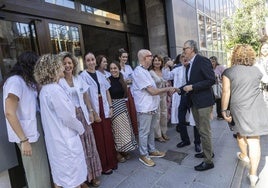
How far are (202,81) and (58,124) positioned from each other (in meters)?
1.81

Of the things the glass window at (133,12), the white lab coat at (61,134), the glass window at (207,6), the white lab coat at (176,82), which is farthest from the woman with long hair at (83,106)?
the glass window at (207,6)

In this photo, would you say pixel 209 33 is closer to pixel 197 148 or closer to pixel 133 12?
pixel 133 12

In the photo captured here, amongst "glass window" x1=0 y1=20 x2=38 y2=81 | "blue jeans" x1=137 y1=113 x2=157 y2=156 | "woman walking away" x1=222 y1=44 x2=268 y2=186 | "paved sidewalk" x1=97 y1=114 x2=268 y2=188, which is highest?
"glass window" x1=0 y1=20 x2=38 y2=81

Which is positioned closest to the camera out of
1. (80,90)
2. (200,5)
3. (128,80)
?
(80,90)

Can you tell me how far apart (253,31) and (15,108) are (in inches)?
456

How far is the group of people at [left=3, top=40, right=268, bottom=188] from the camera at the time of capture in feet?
7.23

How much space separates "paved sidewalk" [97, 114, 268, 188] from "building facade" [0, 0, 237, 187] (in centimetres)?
140

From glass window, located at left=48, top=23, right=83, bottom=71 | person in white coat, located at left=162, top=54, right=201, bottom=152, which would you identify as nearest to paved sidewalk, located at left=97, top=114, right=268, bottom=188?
person in white coat, located at left=162, top=54, right=201, bottom=152

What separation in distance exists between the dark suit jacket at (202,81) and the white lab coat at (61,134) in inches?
61.3

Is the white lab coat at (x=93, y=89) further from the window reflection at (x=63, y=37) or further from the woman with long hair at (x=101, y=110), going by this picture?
the window reflection at (x=63, y=37)

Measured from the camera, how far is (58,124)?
2.19 meters

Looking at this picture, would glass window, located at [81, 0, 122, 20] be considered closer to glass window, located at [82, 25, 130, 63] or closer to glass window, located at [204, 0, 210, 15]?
glass window, located at [82, 25, 130, 63]

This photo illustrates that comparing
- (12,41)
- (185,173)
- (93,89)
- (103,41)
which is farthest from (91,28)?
(185,173)

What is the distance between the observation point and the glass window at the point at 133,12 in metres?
6.32
